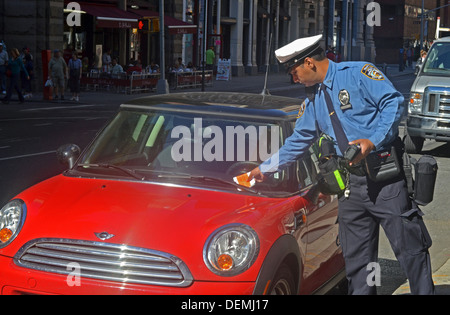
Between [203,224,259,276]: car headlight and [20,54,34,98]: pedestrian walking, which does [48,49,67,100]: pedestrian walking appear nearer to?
[20,54,34,98]: pedestrian walking

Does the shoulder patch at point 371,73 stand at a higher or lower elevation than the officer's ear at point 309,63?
lower

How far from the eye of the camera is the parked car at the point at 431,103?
1520cm

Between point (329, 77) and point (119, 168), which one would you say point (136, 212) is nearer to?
point (119, 168)

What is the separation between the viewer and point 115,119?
6008 mm

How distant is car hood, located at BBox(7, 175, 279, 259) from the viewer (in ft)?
14.7

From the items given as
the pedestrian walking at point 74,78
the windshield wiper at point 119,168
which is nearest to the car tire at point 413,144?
the windshield wiper at point 119,168

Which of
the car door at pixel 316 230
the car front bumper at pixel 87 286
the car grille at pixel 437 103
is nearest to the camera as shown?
the car front bumper at pixel 87 286

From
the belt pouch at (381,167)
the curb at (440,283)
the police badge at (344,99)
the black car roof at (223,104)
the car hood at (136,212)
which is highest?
the police badge at (344,99)

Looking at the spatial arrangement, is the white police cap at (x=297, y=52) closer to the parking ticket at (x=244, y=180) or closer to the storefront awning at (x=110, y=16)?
the parking ticket at (x=244, y=180)

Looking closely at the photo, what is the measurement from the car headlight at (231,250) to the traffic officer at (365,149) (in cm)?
76

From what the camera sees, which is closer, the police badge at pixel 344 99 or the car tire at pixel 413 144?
the police badge at pixel 344 99

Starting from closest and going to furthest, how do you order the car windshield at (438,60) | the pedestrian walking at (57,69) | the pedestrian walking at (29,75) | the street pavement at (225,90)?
the street pavement at (225,90)
the car windshield at (438,60)
the pedestrian walking at (57,69)
the pedestrian walking at (29,75)

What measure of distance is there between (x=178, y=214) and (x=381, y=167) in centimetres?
122

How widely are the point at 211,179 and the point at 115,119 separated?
1.10m
